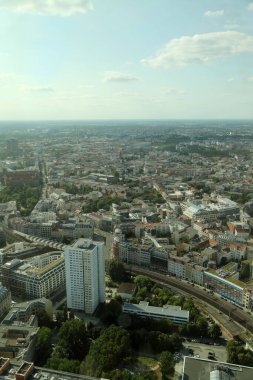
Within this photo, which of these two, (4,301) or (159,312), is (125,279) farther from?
(4,301)

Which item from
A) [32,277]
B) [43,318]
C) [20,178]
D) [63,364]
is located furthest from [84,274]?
[20,178]

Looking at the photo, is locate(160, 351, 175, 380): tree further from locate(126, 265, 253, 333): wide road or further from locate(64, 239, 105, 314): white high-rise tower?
locate(64, 239, 105, 314): white high-rise tower

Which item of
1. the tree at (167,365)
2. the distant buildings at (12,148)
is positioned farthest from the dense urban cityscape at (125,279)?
the distant buildings at (12,148)

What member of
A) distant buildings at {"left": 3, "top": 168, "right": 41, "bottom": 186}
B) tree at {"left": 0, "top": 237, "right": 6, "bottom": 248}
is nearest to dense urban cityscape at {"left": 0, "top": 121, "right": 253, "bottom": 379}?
tree at {"left": 0, "top": 237, "right": 6, "bottom": 248}

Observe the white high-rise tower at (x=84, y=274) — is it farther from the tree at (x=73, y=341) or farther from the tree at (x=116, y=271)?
the tree at (x=116, y=271)

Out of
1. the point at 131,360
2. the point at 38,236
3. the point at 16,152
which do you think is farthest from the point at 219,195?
the point at 16,152

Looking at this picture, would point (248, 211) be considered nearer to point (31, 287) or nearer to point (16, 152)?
point (31, 287)

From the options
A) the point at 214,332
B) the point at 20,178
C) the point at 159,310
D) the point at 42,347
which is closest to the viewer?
the point at 42,347
